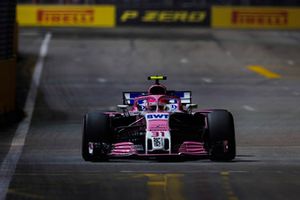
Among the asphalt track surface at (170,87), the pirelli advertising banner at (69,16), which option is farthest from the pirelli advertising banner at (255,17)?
the pirelli advertising banner at (69,16)

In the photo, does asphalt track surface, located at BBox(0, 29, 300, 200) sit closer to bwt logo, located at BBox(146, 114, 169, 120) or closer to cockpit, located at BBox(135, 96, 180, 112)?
bwt logo, located at BBox(146, 114, 169, 120)

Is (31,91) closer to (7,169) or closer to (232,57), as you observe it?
(232,57)

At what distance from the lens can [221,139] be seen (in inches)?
701

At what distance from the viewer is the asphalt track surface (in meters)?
14.5

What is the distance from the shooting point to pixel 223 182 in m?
14.8

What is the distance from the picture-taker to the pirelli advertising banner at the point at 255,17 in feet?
208

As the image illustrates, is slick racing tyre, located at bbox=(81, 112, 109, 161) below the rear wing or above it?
below

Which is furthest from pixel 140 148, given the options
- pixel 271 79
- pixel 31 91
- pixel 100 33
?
pixel 100 33

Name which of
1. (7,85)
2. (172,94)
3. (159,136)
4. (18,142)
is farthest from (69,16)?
(159,136)

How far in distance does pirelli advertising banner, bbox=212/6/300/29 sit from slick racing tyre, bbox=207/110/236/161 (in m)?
46.0

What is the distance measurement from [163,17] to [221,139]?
4608 cm

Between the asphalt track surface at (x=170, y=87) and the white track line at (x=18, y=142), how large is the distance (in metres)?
0.15

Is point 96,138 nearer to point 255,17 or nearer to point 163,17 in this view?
point 163,17

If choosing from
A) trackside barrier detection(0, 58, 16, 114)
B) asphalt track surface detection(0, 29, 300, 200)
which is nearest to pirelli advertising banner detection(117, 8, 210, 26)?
asphalt track surface detection(0, 29, 300, 200)
